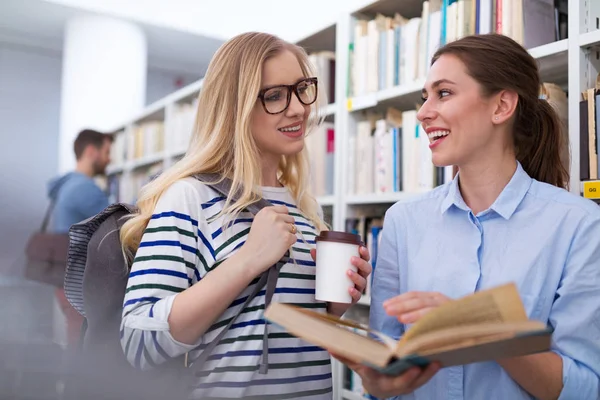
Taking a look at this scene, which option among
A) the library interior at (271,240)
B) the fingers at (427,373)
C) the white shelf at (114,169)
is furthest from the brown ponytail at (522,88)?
the white shelf at (114,169)

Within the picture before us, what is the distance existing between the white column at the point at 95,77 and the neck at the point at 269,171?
4355 millimetres

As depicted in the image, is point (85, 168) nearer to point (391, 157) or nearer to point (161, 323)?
point (391, 157)

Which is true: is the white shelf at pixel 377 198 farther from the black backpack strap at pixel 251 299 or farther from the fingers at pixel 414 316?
the fingers at pixel 414 316

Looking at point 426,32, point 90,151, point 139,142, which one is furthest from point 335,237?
point 139,142

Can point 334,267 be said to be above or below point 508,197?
below

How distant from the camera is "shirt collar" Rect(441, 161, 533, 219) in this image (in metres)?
1.11

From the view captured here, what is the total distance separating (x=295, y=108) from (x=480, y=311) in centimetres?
63

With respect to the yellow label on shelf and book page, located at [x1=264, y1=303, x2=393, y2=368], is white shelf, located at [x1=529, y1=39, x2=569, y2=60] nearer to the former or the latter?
the yellow label on shelf

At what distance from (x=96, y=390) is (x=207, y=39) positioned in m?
5.76

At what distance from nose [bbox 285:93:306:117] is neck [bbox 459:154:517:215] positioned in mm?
385

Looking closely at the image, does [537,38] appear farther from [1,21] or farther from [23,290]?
[23,290]

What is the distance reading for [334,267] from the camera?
997 millimetres

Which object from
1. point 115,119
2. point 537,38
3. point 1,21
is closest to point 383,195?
point 537,38

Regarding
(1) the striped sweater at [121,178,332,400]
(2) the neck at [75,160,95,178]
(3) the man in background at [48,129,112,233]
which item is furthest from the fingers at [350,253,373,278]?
(2) the neck at [75,160,95,178]
